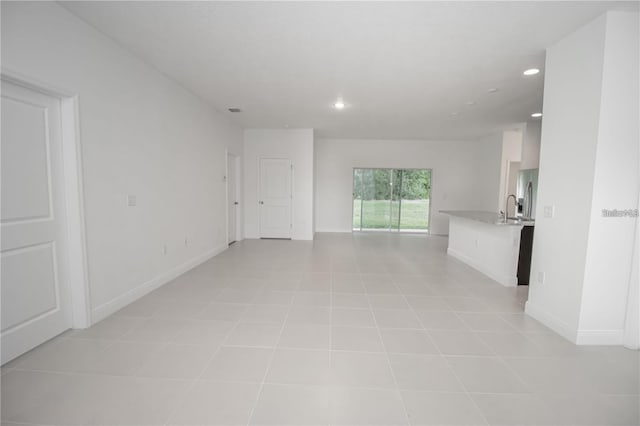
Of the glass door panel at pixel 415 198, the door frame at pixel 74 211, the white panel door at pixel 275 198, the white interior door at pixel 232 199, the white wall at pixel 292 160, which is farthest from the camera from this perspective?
the glass door panel at pixel 415 198

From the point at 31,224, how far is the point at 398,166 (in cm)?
771

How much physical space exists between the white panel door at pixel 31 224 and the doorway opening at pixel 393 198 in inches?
271

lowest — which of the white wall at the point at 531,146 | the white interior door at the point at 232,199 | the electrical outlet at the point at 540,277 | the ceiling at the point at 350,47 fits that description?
the electrical outlet at the point at 540,277

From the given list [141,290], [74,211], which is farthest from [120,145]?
[141,290]

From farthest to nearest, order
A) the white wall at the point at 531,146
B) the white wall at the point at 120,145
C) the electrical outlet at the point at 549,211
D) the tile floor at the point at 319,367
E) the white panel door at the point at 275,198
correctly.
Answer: the white panel door at the point at 275,198 → the white wall at the point at 531,146 → the electrical outlet at the point at 549,211 → the white wall at the point at 120,145 → the tile floor at the point at 319,367

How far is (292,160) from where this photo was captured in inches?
275

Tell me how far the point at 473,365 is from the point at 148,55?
14.1 ft

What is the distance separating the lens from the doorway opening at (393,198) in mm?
8312

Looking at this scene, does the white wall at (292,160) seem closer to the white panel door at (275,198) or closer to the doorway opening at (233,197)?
the white panel door at (275,198)

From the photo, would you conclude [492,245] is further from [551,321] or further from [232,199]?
[232,199]

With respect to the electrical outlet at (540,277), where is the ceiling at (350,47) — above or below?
above

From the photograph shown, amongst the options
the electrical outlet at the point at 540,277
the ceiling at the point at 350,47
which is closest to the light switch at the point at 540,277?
the electrical outlet at the point at 540,277

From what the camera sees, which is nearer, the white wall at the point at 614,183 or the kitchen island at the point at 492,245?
the white wall at the point at 614,183

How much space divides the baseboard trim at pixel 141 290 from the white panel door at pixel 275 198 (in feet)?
7.91
